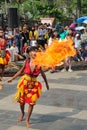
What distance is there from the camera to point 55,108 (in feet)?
29.0

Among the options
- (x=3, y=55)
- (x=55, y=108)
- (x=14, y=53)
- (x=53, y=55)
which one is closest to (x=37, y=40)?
(x=14, y=53)

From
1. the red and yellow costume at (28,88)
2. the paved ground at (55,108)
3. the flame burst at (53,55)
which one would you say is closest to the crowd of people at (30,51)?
the red and yellow costume at (28,88)

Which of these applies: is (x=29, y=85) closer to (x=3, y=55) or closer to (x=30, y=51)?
(x=30, y=51)

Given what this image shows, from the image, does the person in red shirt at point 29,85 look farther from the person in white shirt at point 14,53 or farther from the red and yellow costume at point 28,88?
the person in white shirt at point 14,53

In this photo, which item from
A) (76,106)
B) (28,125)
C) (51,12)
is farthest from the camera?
(51,12)

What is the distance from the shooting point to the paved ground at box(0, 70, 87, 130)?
24.7ft

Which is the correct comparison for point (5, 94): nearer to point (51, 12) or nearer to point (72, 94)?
point (72, 94)

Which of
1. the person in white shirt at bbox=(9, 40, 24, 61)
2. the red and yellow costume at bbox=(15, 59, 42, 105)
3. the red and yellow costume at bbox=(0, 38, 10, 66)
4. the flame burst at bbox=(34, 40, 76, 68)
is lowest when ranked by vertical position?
the person in white shirt at bbox=(9, 40, 24, 61)

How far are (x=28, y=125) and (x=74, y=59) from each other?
9098 millimetres

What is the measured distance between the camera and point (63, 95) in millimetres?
10219

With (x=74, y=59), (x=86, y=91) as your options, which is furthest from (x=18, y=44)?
(x=86, y=91)

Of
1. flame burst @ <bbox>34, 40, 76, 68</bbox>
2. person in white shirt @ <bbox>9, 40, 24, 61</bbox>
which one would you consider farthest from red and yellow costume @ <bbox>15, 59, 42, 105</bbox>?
person in white shirt @ <bbox>9, 40, 24, 61</bbox>

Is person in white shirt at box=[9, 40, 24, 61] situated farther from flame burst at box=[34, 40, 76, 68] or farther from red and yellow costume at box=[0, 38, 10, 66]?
flame burst at box=[34, 40, 76, 68]

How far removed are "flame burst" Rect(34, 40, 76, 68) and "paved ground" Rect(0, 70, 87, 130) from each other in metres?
1.22
